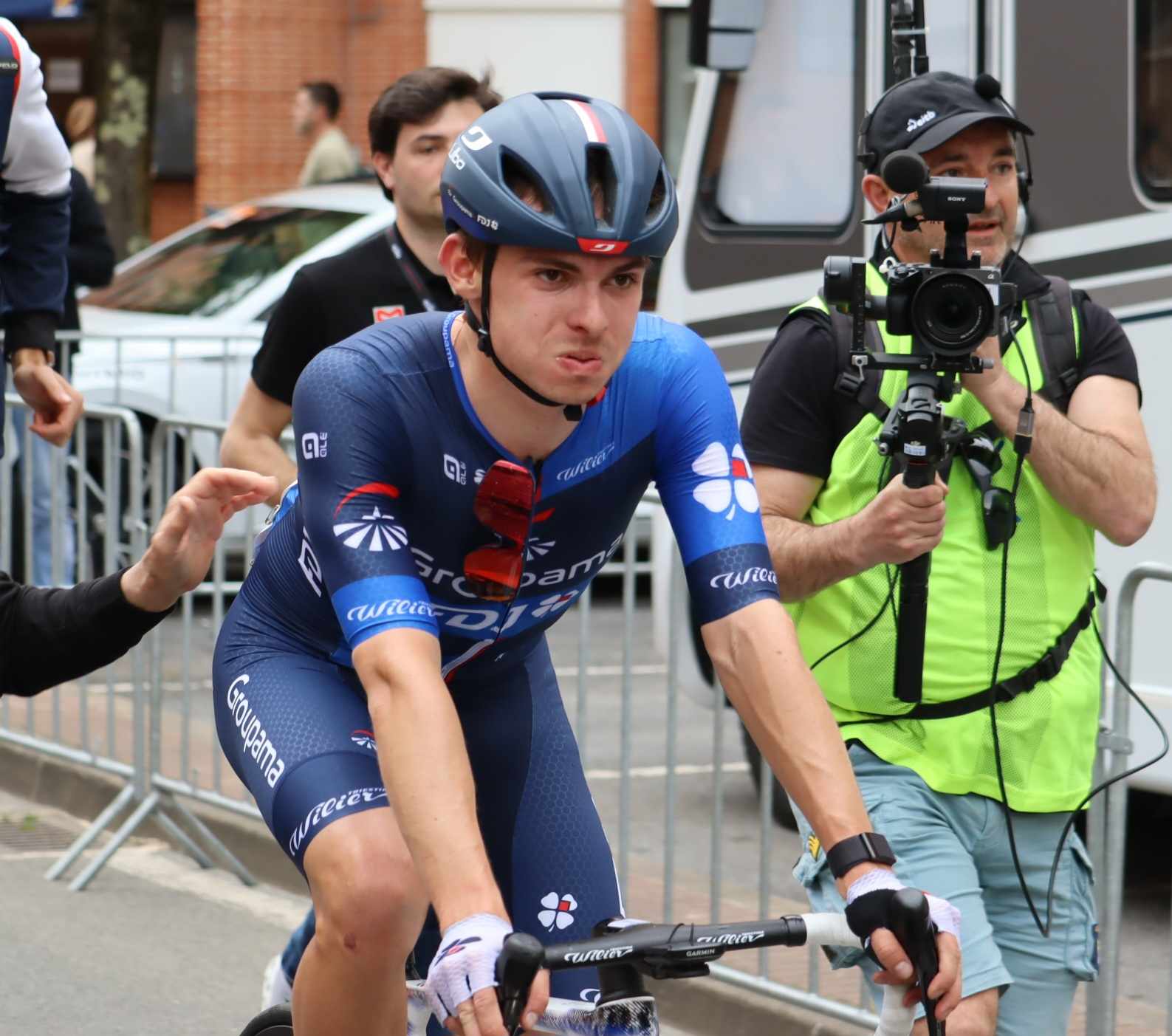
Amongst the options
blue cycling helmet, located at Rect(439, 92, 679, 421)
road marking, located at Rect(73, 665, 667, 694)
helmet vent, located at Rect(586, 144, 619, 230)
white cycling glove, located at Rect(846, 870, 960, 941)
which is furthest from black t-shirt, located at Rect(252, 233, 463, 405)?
white cycling glove, located at Rect(846, 870, 960, 941)

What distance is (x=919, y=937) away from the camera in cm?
258

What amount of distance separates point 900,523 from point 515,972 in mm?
1418

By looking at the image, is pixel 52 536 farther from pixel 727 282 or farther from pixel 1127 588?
pixel 1127 588

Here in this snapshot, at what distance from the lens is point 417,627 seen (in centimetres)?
297

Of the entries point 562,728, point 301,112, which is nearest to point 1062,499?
point 562,728

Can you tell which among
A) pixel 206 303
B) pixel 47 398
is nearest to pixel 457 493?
pixel 47 398

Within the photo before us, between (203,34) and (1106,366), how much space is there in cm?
2078

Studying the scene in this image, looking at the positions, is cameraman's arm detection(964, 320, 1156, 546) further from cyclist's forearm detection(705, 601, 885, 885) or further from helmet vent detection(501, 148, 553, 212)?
helmet vent detection(501, 148, 553, 212)

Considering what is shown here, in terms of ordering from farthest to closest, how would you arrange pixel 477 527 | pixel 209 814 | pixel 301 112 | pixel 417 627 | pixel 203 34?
1. pixel 203 34
2. pixel 301 112
3. pixel 209 814
4. pixel 477 527
5. pixel 417 627

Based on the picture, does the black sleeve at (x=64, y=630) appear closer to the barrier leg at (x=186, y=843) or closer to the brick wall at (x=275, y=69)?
the barrier leg at (x=186, y=843)

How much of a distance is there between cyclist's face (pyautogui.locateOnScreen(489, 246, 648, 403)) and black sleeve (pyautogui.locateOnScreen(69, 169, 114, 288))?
691cm

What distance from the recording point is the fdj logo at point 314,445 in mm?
3154

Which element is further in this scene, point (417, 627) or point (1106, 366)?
point (1106, 366)

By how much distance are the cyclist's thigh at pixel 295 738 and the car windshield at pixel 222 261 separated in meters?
8.24
